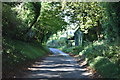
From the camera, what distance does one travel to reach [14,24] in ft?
64.7

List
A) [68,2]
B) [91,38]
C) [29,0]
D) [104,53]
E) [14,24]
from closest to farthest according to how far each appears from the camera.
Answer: [104,53] < [14,24] < [29,0] < [68,2] < [91,38]

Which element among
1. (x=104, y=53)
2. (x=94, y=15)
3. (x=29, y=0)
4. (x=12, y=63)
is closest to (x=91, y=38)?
(x=94, y=15)

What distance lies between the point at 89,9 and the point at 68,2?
8.69ft

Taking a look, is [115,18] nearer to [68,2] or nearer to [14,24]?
[14,24]

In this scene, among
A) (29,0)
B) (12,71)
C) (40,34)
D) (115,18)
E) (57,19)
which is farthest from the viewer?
(40,34)

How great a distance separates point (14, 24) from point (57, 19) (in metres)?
10.8

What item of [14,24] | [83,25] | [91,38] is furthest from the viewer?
[91,38]

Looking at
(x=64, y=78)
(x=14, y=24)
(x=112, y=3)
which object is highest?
(x=112, y=3)

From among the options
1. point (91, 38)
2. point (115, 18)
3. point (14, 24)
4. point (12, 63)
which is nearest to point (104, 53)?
point (115, 18)

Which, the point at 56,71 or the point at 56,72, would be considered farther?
the point at 56,71

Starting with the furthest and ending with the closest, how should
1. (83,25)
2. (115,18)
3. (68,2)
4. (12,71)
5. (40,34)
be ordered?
(40,34) < (83,25) < (68,2) < (12,71) < (115,18)

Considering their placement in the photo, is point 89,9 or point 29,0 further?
point 89,9

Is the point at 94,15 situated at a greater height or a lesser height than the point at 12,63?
greater

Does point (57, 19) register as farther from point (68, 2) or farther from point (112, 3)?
point (112, 3)
